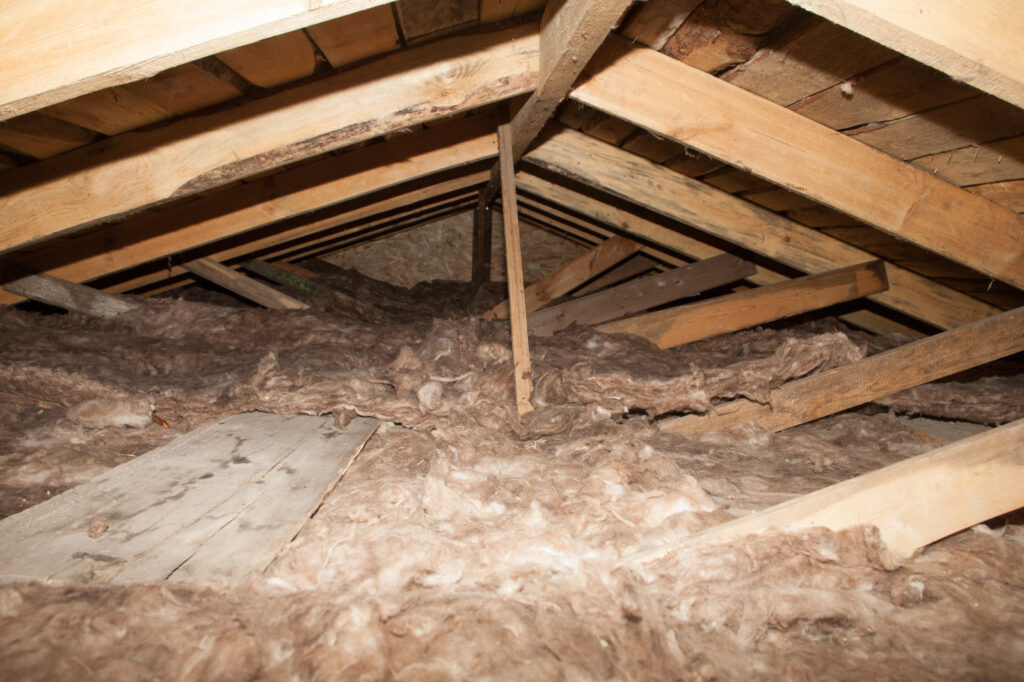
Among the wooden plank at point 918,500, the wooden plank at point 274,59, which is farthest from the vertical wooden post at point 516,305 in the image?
the wooden plank at point 918,500

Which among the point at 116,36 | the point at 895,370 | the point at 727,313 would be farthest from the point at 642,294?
the point at 116,36

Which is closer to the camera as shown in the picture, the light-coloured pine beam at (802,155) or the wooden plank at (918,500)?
the wooden plank at (918,500)

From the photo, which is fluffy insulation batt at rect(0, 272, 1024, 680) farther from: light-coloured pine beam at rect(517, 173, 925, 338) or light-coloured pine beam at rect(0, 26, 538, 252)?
light-coloured pine beam at rect(517, 173, 925, 338)

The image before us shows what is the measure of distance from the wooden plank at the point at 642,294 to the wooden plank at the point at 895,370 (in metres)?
1.38

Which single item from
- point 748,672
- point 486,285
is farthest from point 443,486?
point 486,285

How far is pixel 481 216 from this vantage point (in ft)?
14.4

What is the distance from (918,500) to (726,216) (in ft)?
5.85

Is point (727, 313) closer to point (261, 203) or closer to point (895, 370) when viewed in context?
point (895, 370)

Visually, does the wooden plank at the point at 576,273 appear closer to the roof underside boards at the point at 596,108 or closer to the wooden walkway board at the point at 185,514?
the roof underside boards at the point at 596,108

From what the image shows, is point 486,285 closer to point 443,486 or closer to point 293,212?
point 293,212

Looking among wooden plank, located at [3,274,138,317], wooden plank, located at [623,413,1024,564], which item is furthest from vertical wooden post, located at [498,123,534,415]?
wooden plank, located at [3,274,138,317]

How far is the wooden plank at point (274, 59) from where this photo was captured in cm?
154

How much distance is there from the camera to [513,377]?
246 centimetres

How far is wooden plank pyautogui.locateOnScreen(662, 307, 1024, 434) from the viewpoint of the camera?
2.11 metres
